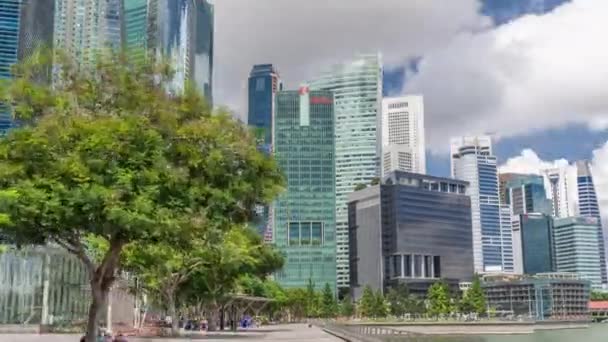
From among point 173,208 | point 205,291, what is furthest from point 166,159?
point 205,291

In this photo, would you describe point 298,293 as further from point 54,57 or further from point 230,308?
point 54,57

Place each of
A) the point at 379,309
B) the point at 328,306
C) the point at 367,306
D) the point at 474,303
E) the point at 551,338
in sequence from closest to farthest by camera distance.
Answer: the point at 551,338
the point at 474,303
the point at 328,306
the point at 379,309
the point at 367,306

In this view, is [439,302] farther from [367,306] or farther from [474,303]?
[367,306]

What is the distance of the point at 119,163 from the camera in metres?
19.8

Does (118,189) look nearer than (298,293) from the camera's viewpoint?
Yes

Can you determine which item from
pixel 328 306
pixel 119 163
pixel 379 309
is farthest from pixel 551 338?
pixel 119 163

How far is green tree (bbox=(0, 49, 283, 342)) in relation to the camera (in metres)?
19.5


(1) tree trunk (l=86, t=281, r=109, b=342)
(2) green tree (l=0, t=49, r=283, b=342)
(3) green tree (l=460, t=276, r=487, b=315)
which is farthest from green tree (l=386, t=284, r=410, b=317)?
(2) green tree (l=0, t=49, r=283, b=342)

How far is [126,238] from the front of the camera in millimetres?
21359

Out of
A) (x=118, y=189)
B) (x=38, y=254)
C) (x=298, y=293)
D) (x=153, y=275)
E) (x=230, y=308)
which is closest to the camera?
(x=118, y=189)

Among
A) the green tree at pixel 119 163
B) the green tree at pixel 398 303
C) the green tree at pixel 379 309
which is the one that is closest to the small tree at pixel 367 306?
the green tree at pixel 379 309

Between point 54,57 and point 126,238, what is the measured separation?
5900 mm

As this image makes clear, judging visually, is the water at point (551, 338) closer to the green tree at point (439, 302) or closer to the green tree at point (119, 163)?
the green tree at point (439, 302)

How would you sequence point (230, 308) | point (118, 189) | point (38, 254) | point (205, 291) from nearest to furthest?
point (118, 189) → point (205, 291) → point (38, 254) → point (230, 308)
